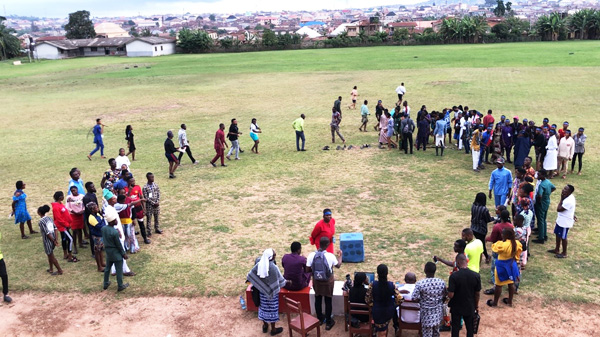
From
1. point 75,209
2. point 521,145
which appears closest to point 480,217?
point 521,145

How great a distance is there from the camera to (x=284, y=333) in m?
8.43

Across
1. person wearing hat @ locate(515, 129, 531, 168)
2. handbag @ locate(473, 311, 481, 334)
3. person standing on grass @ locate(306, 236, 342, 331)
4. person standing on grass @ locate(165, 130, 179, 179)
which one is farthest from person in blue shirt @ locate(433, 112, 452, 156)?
handbag @ locate(473, 311, 481, 334)

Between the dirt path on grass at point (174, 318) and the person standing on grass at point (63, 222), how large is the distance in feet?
5.38

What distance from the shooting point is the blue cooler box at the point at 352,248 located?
10.3m

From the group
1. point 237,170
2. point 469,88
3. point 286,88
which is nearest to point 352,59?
point 286,88

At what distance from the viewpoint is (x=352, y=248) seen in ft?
33.9

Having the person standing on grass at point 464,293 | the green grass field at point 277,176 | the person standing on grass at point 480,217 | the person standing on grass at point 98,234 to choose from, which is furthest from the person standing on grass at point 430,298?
the person standing on grass at point 98,234

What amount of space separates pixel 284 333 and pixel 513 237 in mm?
4419

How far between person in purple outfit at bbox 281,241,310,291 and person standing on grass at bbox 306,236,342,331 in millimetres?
140

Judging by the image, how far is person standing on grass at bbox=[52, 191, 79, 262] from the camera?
35.9ft

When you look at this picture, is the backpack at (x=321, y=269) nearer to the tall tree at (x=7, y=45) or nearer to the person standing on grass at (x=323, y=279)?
the person standing on grass at (x=323, y=279)

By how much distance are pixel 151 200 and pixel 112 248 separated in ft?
8.65

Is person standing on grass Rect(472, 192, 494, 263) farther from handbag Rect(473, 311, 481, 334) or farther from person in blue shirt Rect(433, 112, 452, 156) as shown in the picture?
person in blue shirt Rect(433, 112, 452, 156)

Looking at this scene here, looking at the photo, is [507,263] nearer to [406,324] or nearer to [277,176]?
[406,324]
